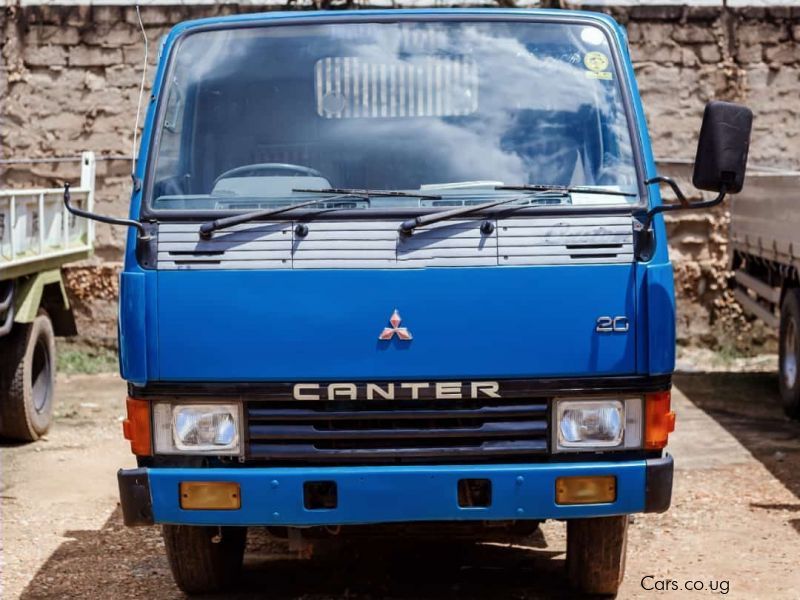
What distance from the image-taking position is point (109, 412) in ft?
30.8

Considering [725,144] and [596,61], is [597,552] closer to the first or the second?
[725,144]

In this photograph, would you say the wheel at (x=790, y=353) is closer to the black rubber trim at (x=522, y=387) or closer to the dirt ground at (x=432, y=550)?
the dirt ground at (x=432, y=550)

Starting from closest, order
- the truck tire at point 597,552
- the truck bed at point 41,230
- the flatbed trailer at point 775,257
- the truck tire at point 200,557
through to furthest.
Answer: the truck tire at point 597,552 < the truck tire at point 200,557 < the truck bed at point 41,230 < the flatbed trailer at point 775,257

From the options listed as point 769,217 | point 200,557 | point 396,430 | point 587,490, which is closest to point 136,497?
point 200,557

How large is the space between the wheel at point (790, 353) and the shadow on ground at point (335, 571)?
142 inches

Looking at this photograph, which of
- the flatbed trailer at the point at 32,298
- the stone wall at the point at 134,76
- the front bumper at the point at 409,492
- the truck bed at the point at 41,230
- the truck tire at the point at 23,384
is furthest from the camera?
the stone wall at the point at 134,76

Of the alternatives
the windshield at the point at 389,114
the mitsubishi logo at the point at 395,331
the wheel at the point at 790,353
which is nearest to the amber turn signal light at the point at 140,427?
the windshield at the point at 389,114

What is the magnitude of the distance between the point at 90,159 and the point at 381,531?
5.35 meters

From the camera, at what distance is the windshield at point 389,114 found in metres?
4.52

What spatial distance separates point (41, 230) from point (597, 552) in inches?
182

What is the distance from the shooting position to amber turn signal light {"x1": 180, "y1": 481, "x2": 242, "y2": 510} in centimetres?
420

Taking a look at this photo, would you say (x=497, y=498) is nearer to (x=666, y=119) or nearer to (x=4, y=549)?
(x=4, y=549)

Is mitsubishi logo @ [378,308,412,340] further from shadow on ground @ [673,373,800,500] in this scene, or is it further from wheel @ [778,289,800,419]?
A: wheel @ [778,289,800,419]

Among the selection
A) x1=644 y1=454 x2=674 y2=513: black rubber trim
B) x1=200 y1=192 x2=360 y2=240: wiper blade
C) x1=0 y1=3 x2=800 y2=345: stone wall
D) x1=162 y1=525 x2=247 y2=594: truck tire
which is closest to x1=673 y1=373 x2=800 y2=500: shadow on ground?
x1=0 y1=3 x2=800 y2=345: stone wall
